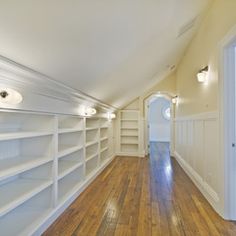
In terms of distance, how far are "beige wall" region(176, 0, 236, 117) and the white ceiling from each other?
298 mm

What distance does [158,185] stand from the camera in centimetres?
351

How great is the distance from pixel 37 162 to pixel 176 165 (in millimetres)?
3879

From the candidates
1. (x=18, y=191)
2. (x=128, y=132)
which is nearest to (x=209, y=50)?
(x=18, y=191)

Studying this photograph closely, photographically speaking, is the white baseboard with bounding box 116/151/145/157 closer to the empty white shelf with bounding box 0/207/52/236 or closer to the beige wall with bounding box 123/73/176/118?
the beige wall with bounding box 123/73/176/118

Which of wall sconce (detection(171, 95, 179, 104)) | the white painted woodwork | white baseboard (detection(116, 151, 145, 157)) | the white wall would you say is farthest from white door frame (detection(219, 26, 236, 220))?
the white wall

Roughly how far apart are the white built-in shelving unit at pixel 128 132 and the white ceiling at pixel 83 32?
366 centimetres

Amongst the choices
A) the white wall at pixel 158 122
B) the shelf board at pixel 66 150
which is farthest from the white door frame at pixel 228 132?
the white wall at pixel 158 122

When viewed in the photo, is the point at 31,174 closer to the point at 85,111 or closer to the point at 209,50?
the point at 85,111

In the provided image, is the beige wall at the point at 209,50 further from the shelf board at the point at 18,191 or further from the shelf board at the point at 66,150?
the shelf board at the point at 18,191

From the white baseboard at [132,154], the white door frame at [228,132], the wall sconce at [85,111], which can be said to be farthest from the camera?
the white baseboard at [132,154]

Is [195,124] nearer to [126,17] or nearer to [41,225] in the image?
[126,17]

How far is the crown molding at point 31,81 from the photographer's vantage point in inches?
55.9

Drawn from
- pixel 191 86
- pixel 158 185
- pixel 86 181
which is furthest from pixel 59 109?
pixel 191 86

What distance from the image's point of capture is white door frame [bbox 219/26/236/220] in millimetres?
2275
